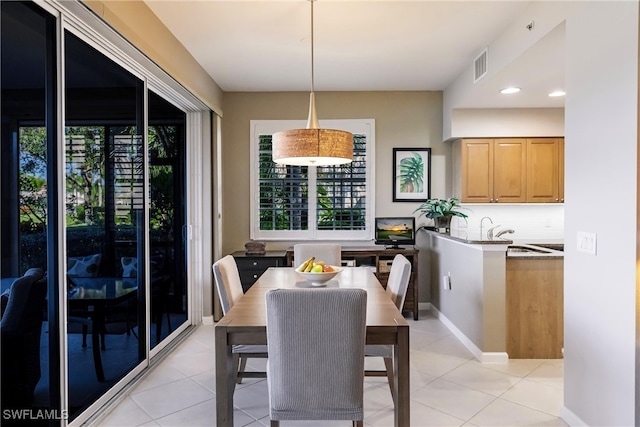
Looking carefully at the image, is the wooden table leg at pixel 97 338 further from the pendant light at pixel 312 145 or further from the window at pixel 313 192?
the window at pixel 313 192

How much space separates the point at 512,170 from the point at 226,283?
355cm

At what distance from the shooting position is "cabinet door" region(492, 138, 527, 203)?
4531 mm

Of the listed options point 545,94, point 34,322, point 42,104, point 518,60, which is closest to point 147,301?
point 34,322

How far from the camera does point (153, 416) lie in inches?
99.0

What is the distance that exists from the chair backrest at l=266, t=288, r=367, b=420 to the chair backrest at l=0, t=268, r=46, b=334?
3.99 ft

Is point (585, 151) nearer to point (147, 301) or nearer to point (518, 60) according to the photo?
point (518, 60)

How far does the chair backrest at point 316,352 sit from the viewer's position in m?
1.72

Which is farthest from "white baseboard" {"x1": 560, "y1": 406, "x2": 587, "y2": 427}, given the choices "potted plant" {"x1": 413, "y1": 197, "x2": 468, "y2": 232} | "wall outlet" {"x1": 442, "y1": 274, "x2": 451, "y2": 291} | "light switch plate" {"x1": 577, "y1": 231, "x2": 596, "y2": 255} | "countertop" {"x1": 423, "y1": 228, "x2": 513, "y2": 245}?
"potted plant" {"x1": 413, "y1": 197, "x2": 468, "y2": 232}

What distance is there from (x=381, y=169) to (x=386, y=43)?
1.79 meters

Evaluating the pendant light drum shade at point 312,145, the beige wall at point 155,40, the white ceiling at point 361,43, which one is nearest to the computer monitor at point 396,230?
the white ceiling at point 361,43

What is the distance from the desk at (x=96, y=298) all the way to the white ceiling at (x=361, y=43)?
1.93m

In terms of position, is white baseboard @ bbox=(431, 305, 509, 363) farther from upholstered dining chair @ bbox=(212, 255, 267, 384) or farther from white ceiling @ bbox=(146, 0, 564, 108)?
white ceiling @ bbox=(146, 0, 564, 108)

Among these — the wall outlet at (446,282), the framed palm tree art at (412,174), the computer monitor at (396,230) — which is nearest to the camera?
the wall outlet at (446,282)

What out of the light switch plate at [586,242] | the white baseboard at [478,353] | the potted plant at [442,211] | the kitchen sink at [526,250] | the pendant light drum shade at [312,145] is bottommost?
the white baseboard at [478,353]
